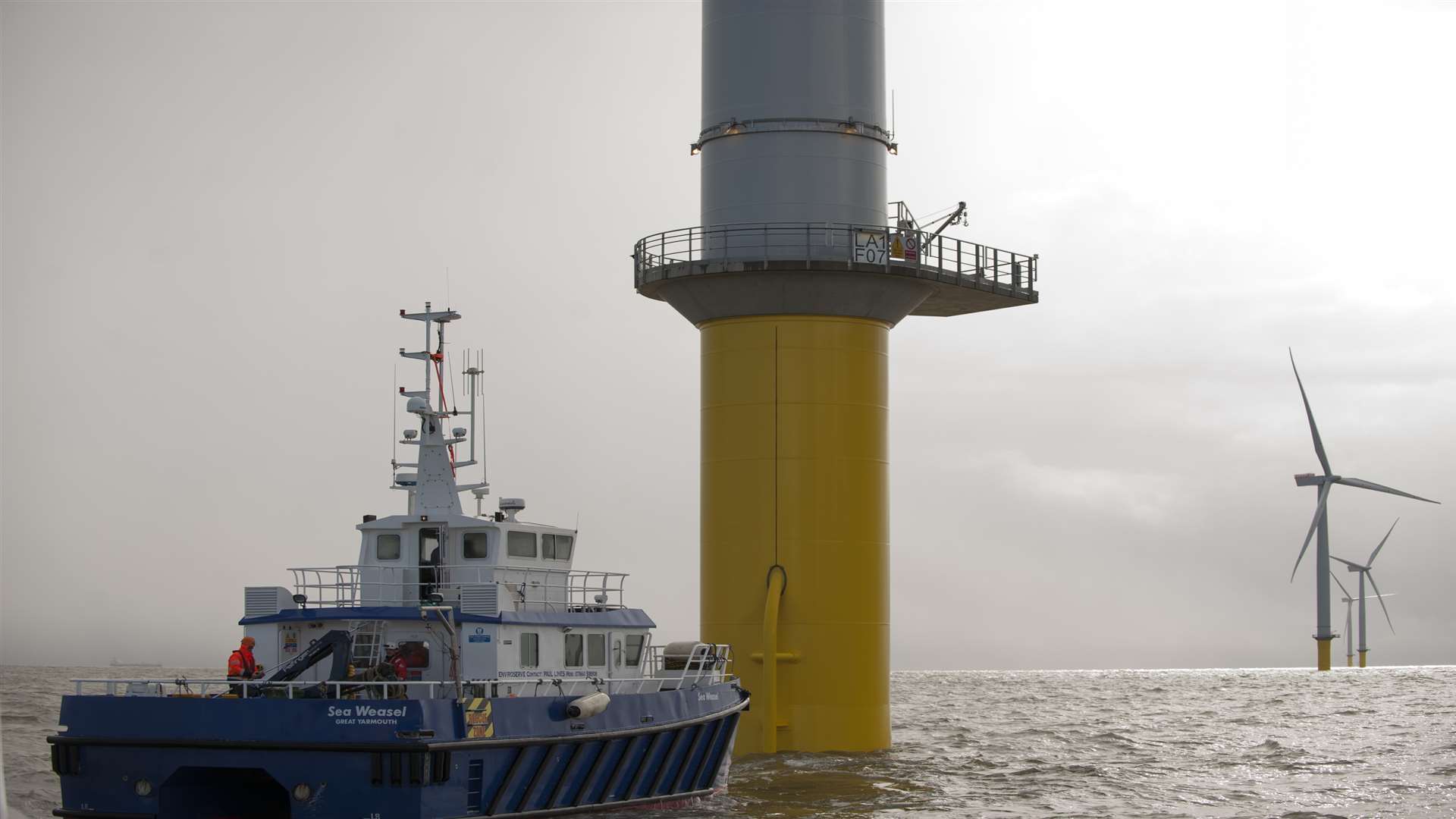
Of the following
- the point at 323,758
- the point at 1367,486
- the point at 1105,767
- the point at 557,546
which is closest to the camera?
the point at 323,758

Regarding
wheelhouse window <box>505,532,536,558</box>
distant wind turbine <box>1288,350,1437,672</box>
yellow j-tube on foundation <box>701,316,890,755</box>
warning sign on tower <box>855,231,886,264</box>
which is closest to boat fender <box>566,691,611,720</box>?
wheelhouse window <box>505,532,536,558</box>

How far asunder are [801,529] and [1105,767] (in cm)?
921

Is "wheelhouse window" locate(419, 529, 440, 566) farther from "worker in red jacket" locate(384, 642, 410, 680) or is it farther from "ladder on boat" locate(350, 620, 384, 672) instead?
"worker in red jacket" locate(384, 642, 410, 680)

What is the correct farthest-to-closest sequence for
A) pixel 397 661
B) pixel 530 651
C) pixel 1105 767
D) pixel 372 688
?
pixel 1105 767
pixel 530 651
pixel 397 661
pixel 372 688

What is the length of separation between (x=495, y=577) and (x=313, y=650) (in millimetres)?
3943

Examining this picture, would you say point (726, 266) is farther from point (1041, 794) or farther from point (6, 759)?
point (6, 759)

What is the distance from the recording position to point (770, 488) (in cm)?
3366

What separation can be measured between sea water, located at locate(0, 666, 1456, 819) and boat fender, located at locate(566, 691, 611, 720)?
2754 millimetres

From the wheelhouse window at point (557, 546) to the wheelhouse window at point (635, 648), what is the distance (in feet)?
6.78

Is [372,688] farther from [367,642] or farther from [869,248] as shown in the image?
[869,248]

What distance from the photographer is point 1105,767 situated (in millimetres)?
36031

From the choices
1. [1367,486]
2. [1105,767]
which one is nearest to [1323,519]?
[1367,486]

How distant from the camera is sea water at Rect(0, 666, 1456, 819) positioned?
28.5 meters

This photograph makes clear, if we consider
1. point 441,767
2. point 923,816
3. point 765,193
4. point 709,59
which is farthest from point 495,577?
point 709,59
